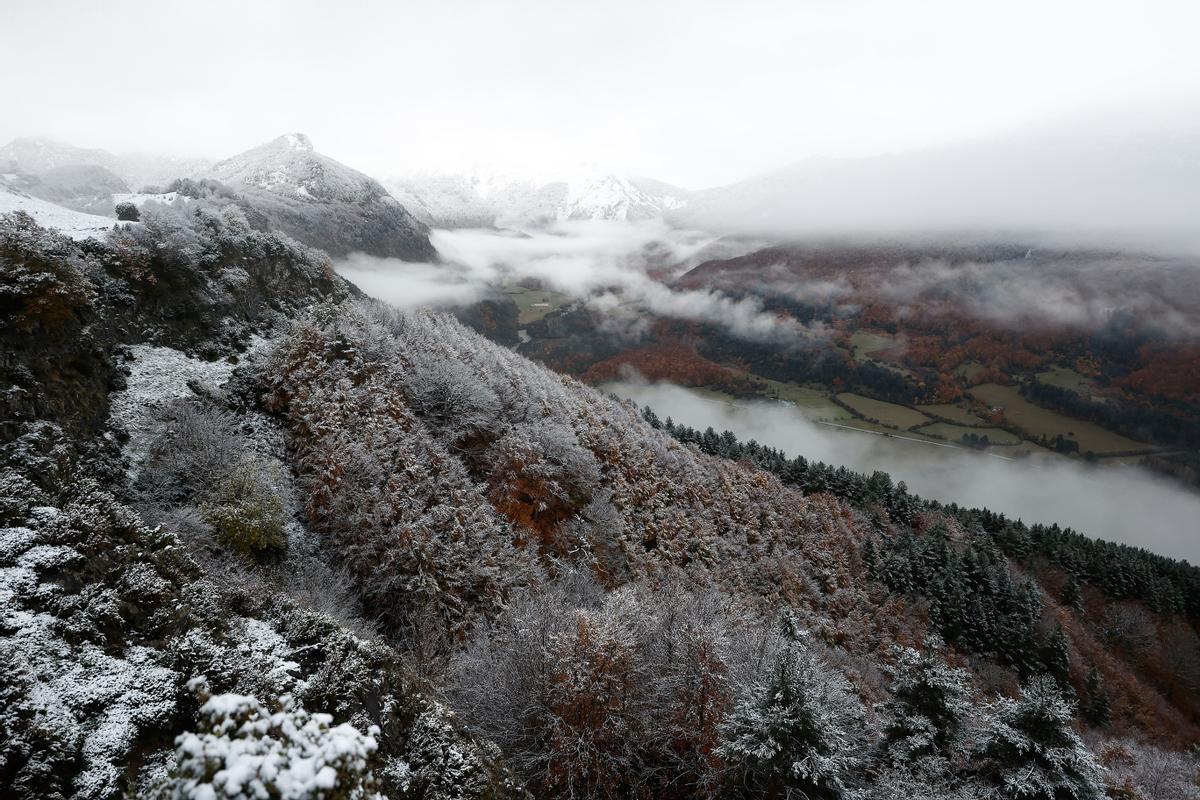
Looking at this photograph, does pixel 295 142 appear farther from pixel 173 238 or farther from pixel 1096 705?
pixel 1096 705

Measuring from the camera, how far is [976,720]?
18.5 metres

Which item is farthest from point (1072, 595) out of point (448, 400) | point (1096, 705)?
point (448, 400)

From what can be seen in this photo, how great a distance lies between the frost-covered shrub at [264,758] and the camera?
4.87m

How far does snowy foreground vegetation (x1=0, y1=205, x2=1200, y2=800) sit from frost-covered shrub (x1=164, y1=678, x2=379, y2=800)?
0.10 feet

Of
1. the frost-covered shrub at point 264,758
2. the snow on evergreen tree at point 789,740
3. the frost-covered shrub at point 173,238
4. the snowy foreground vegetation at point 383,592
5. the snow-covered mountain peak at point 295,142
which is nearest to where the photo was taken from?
the frost-covered shrub at point 264,758

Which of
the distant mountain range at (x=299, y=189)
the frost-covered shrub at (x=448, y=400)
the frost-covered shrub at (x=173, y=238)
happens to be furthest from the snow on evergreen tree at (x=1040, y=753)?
the distant mountain range at (x=299, y=189)

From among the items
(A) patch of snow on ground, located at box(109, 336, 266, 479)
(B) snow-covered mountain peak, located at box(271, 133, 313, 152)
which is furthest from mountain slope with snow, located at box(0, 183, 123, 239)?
(B) snow-covered mountain peak, located at box(271, 133, 313, 152)

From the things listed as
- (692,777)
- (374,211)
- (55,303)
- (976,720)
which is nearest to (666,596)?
(692,777)

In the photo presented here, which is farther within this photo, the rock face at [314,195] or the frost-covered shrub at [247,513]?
the rock face at [314,195]

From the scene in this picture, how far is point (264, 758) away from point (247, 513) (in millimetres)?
20776

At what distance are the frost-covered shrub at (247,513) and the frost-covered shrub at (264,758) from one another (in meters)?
19.3

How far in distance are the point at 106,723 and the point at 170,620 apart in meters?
2.70

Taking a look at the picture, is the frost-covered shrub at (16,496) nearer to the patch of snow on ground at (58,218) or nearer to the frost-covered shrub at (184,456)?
the frost-covered shrub at (184,456)

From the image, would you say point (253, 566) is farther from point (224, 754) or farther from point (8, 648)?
point (224, 754)
